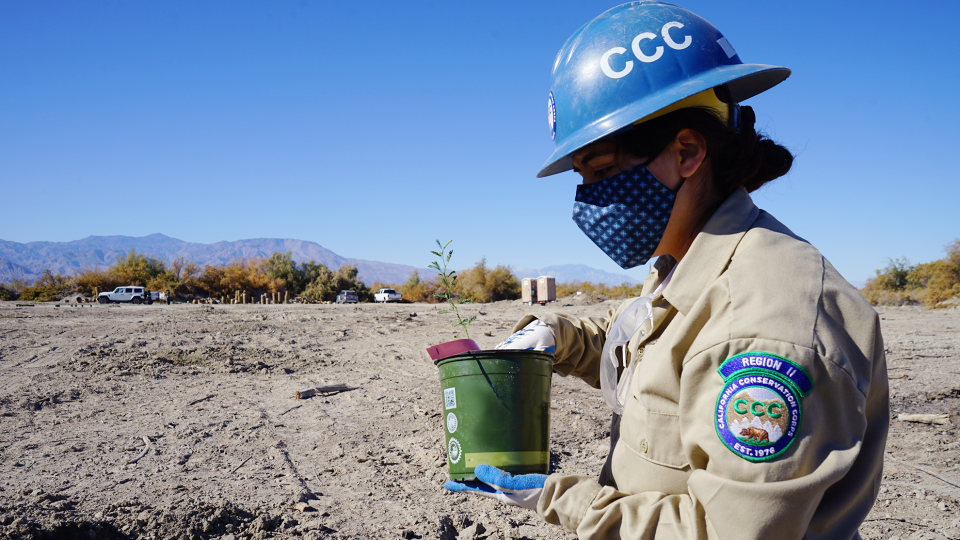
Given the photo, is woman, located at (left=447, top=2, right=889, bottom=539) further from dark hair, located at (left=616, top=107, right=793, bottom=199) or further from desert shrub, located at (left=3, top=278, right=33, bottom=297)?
desert shrub, located at (left=3, top=278, right=33, bottom=297)

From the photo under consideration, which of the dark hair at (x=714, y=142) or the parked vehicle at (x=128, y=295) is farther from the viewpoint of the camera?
the parked vehicle at (x=128, y=295)

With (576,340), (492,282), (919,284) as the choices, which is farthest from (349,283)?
(576,340)

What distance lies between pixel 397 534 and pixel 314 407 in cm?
308

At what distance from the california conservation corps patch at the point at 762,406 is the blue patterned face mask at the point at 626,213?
0.57m

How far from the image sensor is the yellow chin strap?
1.51 m

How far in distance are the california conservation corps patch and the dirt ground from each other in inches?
93.5

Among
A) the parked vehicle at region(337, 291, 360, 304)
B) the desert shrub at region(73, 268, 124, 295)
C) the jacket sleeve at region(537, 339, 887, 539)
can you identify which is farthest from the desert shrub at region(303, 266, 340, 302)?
the jacket sleeve at region(537, 339, 887, 539)

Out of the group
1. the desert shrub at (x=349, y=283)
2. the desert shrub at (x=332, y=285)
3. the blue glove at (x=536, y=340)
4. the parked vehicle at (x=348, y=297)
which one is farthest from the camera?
the desert shrub at (x=349, y=283)

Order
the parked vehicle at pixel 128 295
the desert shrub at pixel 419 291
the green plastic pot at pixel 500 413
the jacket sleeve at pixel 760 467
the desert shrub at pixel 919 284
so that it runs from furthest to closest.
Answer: the desert shrub at pixel 419 291
the parked vehicle at pixel 128 295
the desert shrub at pixel 919 284
the green plastic pot at pixel 500 413
the jacket sleeve at pixel 760 467

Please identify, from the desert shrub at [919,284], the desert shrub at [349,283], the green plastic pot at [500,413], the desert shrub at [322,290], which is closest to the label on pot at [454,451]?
the green plastic pot at [500,413]

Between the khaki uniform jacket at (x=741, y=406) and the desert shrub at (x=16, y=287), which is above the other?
the desert shrub at (x=16, y=287)

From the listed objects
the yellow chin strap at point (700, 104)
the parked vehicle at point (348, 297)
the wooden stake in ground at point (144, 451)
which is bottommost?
the wooden stake in ground at point (144, 451)

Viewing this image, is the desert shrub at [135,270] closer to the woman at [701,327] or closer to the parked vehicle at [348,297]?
the parked vehicle at [348,297]

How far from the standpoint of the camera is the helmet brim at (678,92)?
147cm
